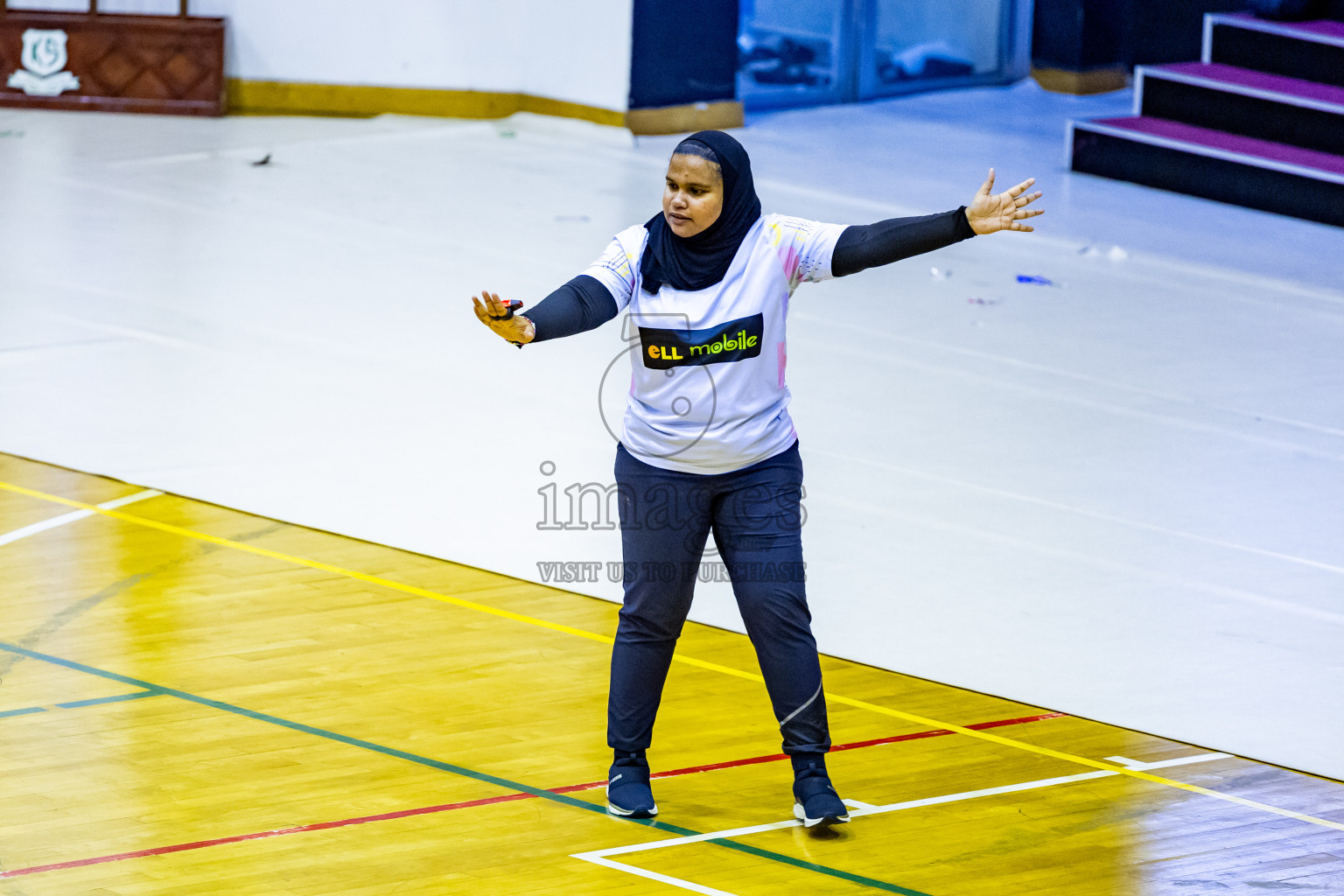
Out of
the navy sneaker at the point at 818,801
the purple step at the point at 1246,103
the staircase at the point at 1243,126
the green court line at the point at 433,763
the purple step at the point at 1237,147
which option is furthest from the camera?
the purple step at the point at 1246,103

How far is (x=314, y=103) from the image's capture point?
13.1m

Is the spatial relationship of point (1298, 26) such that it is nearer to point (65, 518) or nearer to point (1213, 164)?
point (1213, 164)

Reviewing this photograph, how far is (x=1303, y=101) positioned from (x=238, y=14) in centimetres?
729

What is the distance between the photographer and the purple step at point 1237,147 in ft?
37.3

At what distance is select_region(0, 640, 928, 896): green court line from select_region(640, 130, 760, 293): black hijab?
1.23m

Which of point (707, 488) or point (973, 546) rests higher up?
point (707, 488)

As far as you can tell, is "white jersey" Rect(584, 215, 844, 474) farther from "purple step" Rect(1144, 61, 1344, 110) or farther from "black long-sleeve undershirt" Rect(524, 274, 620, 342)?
"purple step" Rect(1144, 61, 1344, 110)

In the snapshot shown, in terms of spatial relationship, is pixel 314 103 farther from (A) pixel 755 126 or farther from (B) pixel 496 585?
(B) pixel 496 585

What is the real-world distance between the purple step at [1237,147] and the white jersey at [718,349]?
26.8 feet

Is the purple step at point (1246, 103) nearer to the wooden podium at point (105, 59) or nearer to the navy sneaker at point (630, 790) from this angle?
the wooden podium at point (105, 59)

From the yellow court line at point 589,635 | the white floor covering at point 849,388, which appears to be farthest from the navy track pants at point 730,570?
the white floor covering at point 849,388

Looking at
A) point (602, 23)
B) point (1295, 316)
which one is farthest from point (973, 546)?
point (602, 23)

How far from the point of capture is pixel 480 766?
14.5ft

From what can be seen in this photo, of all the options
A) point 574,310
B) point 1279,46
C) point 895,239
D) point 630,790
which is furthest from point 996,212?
point 1279,46
